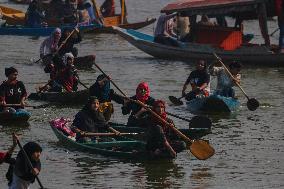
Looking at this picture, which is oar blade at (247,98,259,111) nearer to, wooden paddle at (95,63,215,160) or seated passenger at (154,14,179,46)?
wooden paddle at (95,63,215,160)

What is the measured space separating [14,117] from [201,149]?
5625mm

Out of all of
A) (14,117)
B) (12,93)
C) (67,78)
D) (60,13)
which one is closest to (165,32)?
(60,13)

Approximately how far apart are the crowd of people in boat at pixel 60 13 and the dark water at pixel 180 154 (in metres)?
7.40

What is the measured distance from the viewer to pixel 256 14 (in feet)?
122

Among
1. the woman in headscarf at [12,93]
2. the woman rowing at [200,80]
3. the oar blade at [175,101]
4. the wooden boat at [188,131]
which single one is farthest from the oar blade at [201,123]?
the oar blade at [175,101]

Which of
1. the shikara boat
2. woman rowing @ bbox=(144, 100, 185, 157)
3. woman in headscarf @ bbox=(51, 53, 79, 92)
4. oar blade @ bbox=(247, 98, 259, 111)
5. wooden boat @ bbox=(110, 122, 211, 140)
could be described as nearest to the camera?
woman rowing @ bbox=(144, 100, 185, 157)

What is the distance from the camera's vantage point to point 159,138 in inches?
814

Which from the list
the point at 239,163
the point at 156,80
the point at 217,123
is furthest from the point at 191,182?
the point at 156,80

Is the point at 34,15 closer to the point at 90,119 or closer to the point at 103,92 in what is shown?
the point at 103,92

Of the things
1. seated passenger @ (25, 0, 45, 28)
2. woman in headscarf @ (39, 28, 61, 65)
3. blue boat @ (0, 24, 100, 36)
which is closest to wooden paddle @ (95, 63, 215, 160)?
woman in headscarf @ (39, 28, 61, 65)

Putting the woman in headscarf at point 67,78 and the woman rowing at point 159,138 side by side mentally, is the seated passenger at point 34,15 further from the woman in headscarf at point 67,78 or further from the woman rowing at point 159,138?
the woman rowing at point 159,138

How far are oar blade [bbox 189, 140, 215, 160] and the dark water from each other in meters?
0.29

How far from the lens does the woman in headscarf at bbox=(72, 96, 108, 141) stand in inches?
856

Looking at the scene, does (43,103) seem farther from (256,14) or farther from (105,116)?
(256,14)
